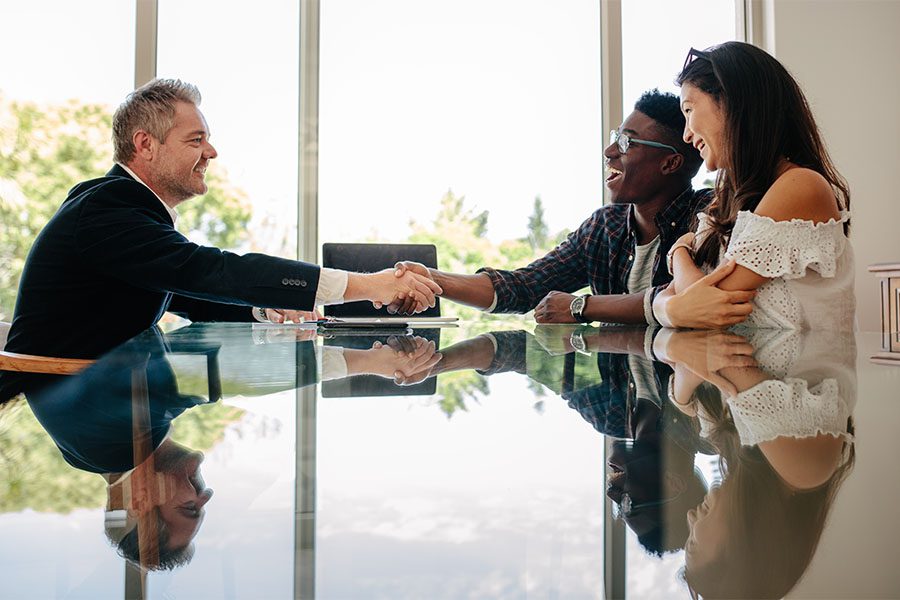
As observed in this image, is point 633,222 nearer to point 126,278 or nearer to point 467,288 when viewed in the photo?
point 467,288

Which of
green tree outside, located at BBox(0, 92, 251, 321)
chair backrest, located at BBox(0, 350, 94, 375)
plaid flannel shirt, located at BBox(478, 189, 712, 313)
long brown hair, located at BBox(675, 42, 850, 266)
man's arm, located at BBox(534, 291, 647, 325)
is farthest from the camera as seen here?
green tree outside, located at BBox(0, 92, 251, 321)

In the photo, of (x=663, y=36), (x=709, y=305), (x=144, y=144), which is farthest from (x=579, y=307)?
(x=663, y=36)

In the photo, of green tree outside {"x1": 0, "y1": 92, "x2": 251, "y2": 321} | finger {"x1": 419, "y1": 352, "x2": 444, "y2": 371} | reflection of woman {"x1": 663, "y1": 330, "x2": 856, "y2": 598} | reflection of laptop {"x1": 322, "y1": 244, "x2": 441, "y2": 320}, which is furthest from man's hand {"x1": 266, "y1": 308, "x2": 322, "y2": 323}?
reflection of woman {"x1": 663, "y1": 330, "x2": 856, "y2": 598}

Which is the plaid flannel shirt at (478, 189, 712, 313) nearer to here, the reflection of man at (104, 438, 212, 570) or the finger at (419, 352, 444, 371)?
the finger at (419, 352, 444, 371)

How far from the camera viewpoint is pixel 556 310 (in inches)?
84.5

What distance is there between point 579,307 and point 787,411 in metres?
1.69

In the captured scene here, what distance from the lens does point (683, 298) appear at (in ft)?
Answer: 5.37

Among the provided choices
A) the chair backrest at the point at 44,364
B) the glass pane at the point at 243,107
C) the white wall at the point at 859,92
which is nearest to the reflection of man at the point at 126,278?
the chair backrest at the point at 44,364

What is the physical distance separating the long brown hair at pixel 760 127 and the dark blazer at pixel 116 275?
1.04m

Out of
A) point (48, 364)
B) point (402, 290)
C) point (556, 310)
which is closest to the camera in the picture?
point (48, 364)

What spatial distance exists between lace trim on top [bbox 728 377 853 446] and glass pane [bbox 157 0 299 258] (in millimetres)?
3780

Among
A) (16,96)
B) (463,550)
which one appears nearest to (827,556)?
(463,550)

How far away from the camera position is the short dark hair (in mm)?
2402

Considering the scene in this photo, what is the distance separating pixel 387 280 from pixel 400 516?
1.81 meters
